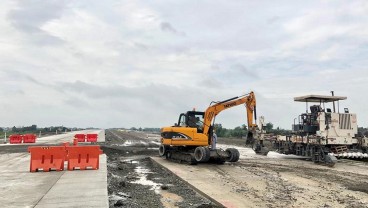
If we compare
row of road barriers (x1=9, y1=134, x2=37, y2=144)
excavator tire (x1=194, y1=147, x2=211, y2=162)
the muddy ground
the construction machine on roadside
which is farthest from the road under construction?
row of road barriers (x1=9, y1=134, x2=37, y2=144)

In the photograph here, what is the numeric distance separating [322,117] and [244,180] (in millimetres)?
9254

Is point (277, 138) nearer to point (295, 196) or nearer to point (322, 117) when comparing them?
point (322, 117)

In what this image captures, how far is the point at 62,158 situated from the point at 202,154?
20.5 ft

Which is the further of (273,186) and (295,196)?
(273,186)

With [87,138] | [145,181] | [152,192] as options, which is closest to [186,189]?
[152,192]

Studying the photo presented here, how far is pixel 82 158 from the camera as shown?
46.3ft

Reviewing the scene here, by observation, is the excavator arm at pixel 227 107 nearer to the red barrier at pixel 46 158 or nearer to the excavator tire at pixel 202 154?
the excavator tire at pixel 202 154

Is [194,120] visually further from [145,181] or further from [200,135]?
[145,181]

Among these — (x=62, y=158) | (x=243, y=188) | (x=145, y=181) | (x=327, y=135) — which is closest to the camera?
(x=243, y=188)

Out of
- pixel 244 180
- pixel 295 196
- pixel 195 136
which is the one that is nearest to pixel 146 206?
pixel 295 196

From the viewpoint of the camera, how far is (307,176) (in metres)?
14.3

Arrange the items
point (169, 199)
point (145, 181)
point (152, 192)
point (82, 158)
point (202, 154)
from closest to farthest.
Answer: point (169, 199)
point (152, 192)
point (145, 181)
point (82, 158)
point (202, 154)

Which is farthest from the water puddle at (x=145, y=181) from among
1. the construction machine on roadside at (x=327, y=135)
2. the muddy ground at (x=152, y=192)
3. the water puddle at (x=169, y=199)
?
the construction machine on roadside at (x=327, y=135)

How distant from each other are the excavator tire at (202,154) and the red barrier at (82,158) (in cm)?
500
